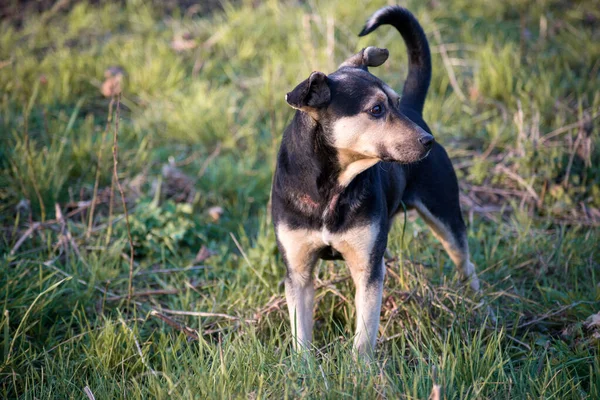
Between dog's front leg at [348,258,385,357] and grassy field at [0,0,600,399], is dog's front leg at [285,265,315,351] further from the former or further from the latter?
dog's front leg at [348,258,385,357]

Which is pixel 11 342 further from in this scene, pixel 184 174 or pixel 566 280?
pixel 566 280

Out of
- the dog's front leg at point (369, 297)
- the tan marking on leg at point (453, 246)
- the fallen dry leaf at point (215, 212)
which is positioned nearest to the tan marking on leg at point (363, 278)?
the dog's front leg at point (369, 297)

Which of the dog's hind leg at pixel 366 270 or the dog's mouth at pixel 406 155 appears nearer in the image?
the dog's mouth at pixel 406 155

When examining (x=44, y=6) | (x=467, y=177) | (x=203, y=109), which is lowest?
(x=467, y=177)

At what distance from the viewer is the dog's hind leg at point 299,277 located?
3129mm

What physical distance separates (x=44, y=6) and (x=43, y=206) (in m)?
4.72

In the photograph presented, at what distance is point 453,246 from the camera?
3.89 meters

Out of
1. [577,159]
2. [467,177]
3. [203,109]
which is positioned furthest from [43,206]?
[577,159]

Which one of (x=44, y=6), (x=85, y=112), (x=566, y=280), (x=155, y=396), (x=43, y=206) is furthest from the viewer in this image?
(x=44, y=6)

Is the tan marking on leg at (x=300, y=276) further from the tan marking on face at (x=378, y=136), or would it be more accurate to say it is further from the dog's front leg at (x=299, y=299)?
the tan marking on face at (x=378, y=136)

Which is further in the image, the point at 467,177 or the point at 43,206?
the point at 467,177

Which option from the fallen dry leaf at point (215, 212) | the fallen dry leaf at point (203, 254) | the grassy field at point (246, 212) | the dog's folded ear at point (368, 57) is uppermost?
the dog's folded ear at point (368, 57)

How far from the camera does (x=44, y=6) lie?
8109mm

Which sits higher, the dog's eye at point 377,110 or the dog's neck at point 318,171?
the dog's eye at point 377,110
